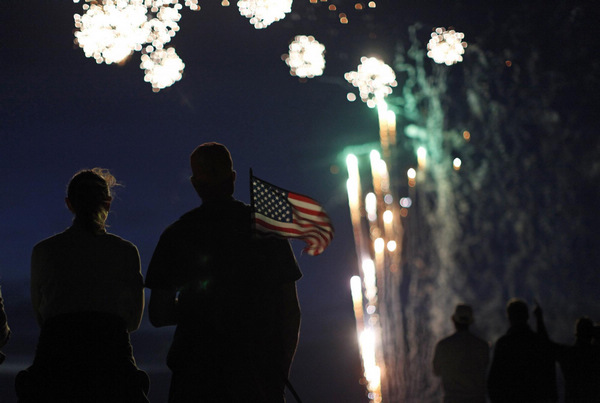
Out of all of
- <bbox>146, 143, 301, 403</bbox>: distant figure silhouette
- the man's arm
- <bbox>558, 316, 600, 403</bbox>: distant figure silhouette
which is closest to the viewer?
<bbox>146, 143, 301, 403</bbox>: distant figure silhouette

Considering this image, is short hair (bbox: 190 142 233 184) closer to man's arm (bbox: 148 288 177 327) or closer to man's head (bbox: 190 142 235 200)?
man's head (bbox: 190 142 235 200)

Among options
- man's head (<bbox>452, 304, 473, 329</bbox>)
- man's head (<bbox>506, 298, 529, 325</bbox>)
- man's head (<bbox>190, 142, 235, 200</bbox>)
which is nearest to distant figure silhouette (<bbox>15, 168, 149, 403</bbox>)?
man's head (<bbox>190, 142, 235, 200</bbox>)

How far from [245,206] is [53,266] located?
3.77 ft

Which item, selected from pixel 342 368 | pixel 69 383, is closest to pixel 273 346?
pixel 69 383

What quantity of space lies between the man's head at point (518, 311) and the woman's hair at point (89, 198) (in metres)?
4.80

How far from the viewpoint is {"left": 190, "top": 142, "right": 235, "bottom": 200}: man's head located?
381cm

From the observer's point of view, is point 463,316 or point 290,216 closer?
point 290,216

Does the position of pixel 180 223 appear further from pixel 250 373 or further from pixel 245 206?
pixel 250 373

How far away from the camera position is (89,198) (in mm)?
4184

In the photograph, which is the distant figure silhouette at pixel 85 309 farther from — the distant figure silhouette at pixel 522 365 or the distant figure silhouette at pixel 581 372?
the distant figure silhouette at pixel 581 372

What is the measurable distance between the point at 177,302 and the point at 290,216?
121 cm

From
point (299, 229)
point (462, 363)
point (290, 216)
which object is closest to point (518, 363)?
point (462, 363)

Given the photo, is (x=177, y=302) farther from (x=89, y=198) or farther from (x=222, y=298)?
(x=89, y=198)

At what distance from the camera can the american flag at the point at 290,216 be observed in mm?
4102
